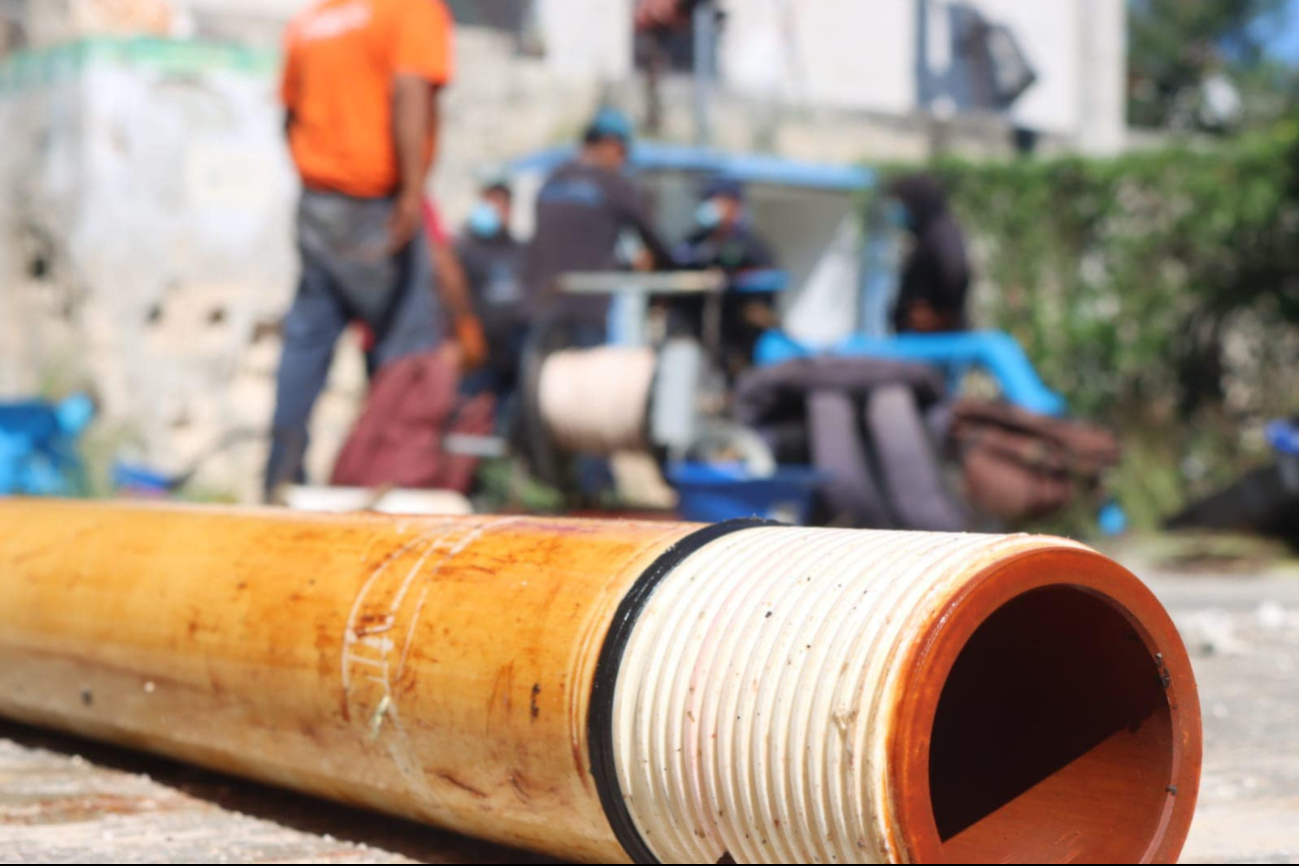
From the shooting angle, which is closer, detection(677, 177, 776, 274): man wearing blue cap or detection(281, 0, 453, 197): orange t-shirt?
detection(281, 0, 453, 197): orange t-shirt

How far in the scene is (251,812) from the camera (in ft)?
8.01

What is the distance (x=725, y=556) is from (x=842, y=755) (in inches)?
16.6

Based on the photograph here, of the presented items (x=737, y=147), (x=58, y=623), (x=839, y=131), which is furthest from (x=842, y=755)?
(x=839, y=131)

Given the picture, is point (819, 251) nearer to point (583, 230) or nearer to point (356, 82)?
point (583, 230)

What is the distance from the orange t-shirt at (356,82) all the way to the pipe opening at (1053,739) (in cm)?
348

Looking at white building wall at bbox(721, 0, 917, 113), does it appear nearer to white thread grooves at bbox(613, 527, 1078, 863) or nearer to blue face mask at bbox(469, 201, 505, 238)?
blue face mask at bbox(469, 201, 505, 238)

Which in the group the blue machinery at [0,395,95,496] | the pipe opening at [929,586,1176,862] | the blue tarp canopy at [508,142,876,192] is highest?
the blue tarp canopy at [508,142,876,192]

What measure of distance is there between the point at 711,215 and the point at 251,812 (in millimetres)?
6215

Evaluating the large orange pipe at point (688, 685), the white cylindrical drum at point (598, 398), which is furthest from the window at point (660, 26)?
the large orange pipe at point (688, 685)

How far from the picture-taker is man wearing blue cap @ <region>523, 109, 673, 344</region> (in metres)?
7.12

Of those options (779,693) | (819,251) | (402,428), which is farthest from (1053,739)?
(819,251)

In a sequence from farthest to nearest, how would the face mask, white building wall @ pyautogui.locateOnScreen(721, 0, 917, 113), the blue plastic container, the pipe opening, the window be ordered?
white building wall @ pyautogui.locateOnScreen(721, 0, 917, 113) → the window → the face mask → the blue plastic container → the pipe opening

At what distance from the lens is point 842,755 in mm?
1582

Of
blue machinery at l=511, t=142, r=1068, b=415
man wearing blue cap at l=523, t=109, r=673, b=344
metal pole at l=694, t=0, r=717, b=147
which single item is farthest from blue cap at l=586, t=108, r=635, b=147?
metal pole at l=694, t=0, r=717, b=147
